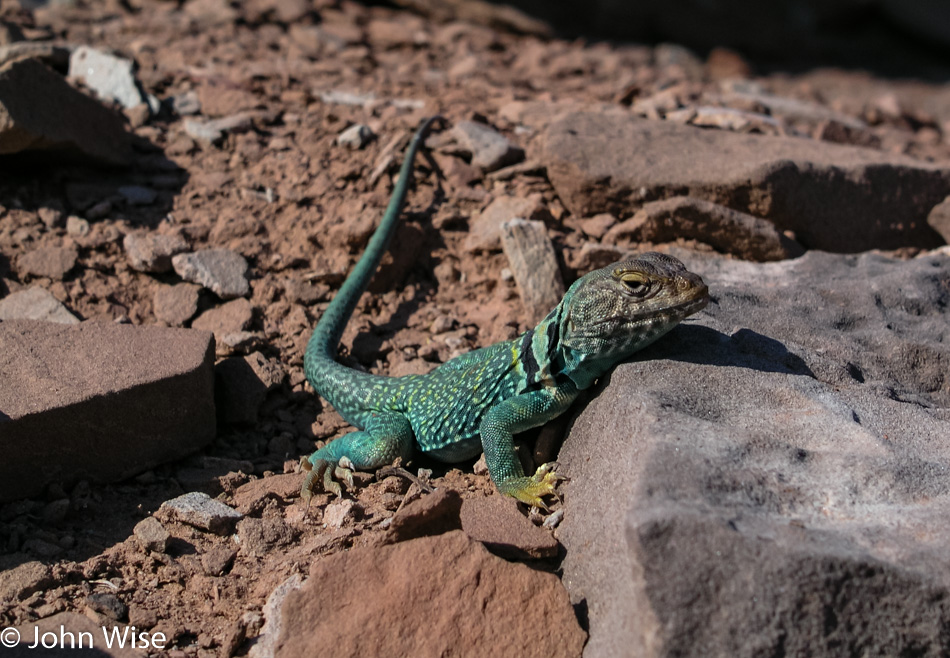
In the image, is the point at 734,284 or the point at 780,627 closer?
the point at 780,627

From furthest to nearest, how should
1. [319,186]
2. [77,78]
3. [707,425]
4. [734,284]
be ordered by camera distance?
1. [77,78]
2. [319,186]
3. [734,284]
4. [707,425]

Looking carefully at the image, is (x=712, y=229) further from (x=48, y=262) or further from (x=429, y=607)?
(x=48, y=262)

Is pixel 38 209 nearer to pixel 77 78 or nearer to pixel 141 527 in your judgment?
pixel 77 78

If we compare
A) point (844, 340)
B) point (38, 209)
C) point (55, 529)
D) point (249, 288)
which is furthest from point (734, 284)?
point (38, 209)

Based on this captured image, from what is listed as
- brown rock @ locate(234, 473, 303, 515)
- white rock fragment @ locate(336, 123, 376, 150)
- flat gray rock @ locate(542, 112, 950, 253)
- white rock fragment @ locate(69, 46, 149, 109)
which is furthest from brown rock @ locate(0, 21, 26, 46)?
brown rock @ locate(234, 473, 303, 515)

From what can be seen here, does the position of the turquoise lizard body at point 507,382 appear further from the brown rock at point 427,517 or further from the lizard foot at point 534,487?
the brown rock at point 427,517

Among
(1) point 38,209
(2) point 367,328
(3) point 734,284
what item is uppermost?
(3) point 734,284

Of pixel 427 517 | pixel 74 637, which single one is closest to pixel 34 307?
pixel 74 637
